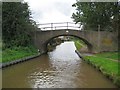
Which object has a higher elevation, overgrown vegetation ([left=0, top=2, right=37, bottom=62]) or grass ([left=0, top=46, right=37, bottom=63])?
overgrown vegetation ([left=0, top=2, right=37, bottom=62])

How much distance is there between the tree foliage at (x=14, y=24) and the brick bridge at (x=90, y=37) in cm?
392

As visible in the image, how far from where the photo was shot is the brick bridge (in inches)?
1505

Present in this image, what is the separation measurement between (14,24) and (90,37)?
441 inches

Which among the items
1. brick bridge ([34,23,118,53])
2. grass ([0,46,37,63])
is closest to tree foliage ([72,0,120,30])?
brick bridge ([34,23,118,53])

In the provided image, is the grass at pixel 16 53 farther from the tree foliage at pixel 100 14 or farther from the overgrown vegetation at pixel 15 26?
the tree foliage at pixel 100 14

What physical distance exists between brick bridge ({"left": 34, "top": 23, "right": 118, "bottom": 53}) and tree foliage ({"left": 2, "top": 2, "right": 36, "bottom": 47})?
3.92 meters

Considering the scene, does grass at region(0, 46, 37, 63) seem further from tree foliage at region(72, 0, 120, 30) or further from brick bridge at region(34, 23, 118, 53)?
tree foliage at region(72, 0, 120, 30)

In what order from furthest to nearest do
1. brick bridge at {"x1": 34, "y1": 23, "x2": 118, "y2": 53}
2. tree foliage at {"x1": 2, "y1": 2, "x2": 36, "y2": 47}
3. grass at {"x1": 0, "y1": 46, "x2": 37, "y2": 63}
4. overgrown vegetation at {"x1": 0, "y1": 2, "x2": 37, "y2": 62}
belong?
brick bridge at {"x1": 34, "y1": 23, "x2": 118, "y2": 53}
tree foliage at {"x1": 2, "y1": 2, "x2": 36, "y2": 47}
overgrown vegetation at {"x1": 0, "y1": 2, "x2": 37, "y2": 62}
grass at {"x1": 0, "y1": 46, "x2": 37, "y2": 63}

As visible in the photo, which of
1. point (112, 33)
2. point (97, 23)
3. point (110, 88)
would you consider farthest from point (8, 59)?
point (97, 23)

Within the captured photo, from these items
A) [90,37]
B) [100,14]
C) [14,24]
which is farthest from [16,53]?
[100,14]

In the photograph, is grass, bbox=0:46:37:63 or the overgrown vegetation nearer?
grass, bbox=0:46:37:63

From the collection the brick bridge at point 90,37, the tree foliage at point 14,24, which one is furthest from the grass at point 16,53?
the brick bridge at point 90,37

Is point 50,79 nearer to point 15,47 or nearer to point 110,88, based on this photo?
point 110,88

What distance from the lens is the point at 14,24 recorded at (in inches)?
1369
